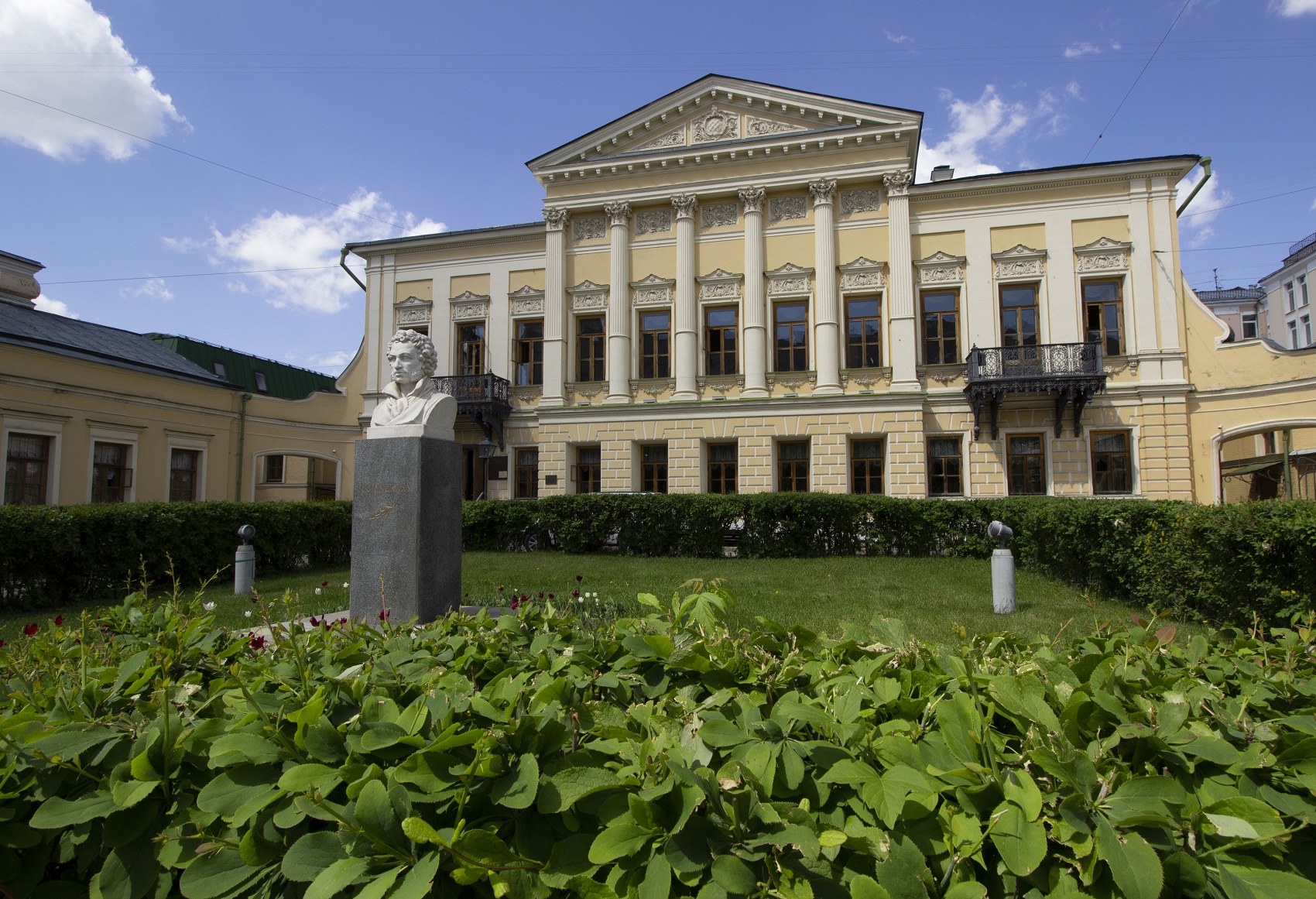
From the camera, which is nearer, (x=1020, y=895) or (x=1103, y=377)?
(x=1020, y=895)

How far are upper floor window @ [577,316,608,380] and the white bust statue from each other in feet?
63.1

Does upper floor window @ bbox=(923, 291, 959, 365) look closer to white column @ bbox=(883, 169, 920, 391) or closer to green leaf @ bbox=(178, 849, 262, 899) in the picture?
white column @ bbox=(883, 169, 920, 391)

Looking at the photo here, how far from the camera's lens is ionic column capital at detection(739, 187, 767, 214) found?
976 inches

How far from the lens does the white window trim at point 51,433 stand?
19.1 meters

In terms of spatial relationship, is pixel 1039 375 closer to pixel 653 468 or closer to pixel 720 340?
pixel 720 340

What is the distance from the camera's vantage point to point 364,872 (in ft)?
3.25

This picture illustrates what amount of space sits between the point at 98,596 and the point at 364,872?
13285 millimetres

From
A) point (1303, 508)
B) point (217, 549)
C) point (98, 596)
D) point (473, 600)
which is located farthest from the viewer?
point (217, 549)

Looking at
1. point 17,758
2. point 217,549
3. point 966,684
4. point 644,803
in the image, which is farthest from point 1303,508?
point 217,549

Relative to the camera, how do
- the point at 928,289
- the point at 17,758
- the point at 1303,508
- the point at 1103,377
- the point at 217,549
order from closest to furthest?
the point at 17,758
the point at 1303,508
the point at 217,549
the point at 1103,377
the point at 928,289

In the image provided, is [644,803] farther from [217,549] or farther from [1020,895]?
[217,549]

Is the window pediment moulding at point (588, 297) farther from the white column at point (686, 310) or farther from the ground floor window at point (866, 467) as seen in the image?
the ground floor window at point (866, 467)

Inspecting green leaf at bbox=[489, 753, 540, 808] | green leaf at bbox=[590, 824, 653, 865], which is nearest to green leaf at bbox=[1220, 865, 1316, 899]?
green leaf at bbox=[590, 824, 653, 865]

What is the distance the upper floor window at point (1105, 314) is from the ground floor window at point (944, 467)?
569 centimetres
